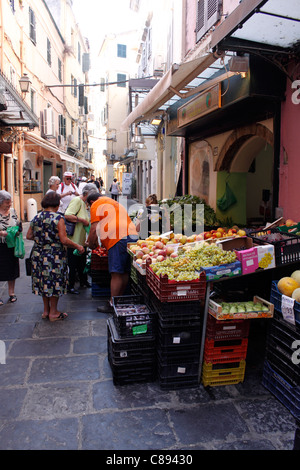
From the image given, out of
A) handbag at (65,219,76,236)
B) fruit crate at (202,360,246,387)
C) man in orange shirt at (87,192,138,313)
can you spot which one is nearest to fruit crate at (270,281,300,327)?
fruit crate at (202,360,246,387)

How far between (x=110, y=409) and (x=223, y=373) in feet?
3.76

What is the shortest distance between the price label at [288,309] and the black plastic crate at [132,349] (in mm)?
1253

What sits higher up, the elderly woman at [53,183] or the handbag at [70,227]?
the elderly woman at [53,183]

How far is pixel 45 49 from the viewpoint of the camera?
19266 millimetres

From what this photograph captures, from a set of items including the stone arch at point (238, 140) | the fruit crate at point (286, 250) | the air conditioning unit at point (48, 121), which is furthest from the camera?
the air conditioning unit at point (48, 121)

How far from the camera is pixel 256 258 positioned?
358cm

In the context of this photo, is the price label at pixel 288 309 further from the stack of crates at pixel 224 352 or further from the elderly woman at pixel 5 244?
the elderly woman at pixel 5 244

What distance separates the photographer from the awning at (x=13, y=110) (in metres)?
9.29

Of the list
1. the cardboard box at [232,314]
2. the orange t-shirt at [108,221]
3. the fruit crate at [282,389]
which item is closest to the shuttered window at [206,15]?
the orange t-shirt at [108,221]

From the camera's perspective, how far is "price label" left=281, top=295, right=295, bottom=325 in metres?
3.09

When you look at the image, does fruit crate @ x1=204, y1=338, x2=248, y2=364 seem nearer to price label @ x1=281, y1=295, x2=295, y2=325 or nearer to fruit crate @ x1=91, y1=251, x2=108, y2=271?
price label @ x1=281, y1=295, x2=295, y2=325

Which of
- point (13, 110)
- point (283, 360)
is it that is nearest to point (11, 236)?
point (283, 360)

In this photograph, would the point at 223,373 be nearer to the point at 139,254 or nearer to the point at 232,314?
the point at 232,314

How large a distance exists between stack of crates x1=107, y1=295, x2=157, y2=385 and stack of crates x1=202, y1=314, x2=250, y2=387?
1.75ft
